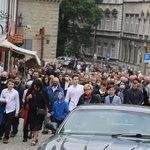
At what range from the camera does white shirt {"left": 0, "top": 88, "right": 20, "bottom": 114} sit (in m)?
17.3

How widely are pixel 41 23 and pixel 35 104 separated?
45319 millimetres

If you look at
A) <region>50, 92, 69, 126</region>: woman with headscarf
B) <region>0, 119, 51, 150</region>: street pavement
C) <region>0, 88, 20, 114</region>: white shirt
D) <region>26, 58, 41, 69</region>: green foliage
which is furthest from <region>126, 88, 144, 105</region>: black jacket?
<region>26, 58, 41, 69</region>: green foliage

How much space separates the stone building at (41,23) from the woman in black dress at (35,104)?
1685 inches

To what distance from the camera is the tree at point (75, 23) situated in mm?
81312

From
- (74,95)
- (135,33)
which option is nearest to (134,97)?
(74,95)

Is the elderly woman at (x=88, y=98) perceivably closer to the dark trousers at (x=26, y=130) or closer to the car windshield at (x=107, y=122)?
the dark trousers at (x=26, y=130)

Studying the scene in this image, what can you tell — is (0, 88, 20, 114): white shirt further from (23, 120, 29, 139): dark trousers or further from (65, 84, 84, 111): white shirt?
(65, 84, 84, 111): white shirt

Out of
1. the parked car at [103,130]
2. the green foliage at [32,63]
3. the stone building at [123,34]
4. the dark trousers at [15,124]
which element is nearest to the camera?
the parked car at [103,130]

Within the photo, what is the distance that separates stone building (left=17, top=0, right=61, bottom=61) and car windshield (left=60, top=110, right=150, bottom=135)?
4864 centimetres

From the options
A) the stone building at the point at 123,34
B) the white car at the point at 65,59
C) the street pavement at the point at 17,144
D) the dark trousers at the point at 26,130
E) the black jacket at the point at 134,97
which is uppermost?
the stone building at the point at 123,34

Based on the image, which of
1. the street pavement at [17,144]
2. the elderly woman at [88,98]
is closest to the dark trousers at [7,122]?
the street pavement at [17,144]

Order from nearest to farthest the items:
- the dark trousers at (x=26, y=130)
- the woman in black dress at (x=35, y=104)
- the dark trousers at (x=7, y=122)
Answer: the woman in black dress at (x=35, y=104) → the dark trousers at (x=7, y=122) → the dark trousers at (x=26, y=130)

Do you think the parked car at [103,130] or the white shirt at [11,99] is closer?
the parked car at [103,130]

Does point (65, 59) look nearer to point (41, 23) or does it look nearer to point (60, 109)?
point (41, 23)
